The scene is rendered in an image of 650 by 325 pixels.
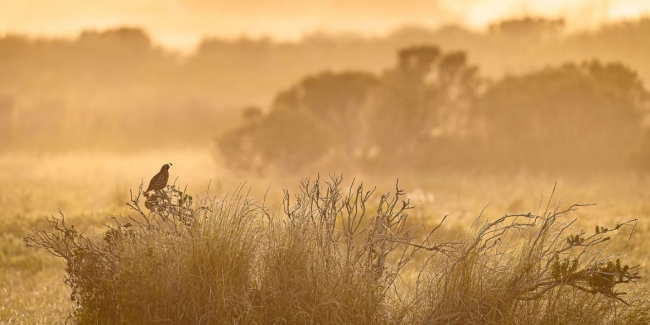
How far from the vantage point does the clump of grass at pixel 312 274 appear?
7602mm

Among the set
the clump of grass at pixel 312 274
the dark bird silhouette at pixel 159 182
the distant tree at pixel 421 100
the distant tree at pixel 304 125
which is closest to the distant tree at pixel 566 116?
the distant tree at pixel 421 100

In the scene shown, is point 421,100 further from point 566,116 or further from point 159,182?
point 159,182

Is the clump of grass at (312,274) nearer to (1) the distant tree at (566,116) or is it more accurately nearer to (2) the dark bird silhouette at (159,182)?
(2) the dark bird silhouette at (159,182)

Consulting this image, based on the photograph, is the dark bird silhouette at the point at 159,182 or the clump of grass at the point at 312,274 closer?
the clump of grass at the point at 312,274

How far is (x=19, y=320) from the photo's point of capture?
9.54 metres

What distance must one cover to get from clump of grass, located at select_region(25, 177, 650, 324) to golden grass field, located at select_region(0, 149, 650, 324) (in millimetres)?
756

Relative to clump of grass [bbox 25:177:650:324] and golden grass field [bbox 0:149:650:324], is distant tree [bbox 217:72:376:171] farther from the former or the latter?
clump of grass [bbox 25:177:650:324]

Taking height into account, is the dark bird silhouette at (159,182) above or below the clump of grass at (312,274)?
above

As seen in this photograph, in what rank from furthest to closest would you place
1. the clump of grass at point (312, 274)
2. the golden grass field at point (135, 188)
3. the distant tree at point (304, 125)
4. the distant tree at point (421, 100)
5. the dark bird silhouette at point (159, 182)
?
the distant tree at point (421, 100) → the distant tree at point (304, 125) → the golden grass field at point (135, 188) → the dark bird silhouette at point (159, 182) → the clump of grass at point (312, 274)

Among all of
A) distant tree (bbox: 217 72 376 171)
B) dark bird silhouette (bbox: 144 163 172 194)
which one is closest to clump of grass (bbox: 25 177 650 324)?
dark bird silhouette (bbox: 144 163 172 194)

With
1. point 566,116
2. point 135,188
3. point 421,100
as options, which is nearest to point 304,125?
point 421,100

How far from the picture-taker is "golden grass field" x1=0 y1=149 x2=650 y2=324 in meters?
12.5

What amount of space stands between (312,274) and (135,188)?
18.7m

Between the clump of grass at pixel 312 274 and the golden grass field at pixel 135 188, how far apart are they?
76cm
